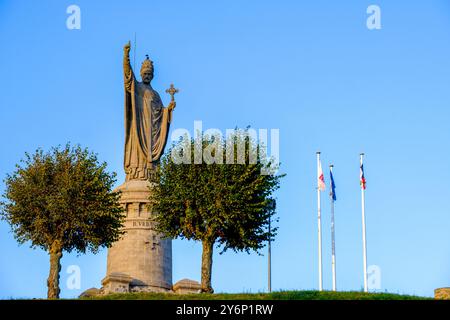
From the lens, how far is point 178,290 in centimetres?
8481

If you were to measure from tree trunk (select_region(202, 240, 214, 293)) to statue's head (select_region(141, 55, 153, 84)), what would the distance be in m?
22.3

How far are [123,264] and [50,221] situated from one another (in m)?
13.1

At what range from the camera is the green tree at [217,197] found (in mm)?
79562

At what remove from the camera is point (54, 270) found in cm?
7788

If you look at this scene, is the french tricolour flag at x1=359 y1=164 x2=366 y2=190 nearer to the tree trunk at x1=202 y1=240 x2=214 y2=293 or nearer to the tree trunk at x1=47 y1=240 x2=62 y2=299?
the tree trunk at x1=202 y1=240 x2=214 y2=293

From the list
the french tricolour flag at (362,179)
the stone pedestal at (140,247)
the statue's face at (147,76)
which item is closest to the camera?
the french tricolour flag at (362,179)

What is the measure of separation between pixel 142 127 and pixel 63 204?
18220mm

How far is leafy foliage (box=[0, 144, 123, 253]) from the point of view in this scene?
261 ft

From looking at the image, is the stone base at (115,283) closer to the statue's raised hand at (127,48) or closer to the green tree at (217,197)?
the green tree at (217,197)

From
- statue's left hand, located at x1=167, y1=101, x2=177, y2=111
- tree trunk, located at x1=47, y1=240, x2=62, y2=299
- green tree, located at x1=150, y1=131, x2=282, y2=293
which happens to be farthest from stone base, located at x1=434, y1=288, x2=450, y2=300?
statue's left hand, located at x1=167, y1=101, x2=177, y2=111

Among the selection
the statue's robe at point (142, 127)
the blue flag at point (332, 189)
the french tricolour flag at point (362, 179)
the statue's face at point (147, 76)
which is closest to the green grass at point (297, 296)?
the blue flag at point (332, 189)

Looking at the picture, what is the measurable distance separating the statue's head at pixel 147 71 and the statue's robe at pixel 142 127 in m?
0.79

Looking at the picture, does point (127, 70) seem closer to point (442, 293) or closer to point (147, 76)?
point (147, 76)
